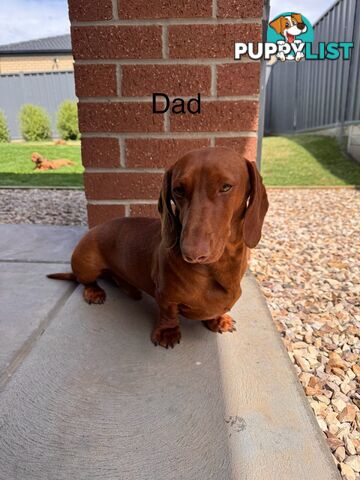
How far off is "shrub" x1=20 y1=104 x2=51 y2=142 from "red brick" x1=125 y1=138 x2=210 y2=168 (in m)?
12.8

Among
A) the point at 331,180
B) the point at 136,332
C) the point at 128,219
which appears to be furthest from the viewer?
the point at 331,180

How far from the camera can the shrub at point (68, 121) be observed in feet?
44.1

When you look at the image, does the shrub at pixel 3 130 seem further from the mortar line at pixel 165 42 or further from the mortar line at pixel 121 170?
the mortar line at pixel 165 42

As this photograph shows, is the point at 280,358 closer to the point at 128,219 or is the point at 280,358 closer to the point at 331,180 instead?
the point at 128,219

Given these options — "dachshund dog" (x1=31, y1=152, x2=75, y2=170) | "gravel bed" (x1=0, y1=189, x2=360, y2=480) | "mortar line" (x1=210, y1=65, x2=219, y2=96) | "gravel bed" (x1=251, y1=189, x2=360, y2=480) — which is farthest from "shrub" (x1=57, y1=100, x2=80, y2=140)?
"mortar line" (x1=210, y1=65, x2=219, y2=96)

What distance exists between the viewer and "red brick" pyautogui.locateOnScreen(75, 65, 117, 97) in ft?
7.79

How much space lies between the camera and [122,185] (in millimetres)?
2584

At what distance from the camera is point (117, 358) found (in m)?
1.73

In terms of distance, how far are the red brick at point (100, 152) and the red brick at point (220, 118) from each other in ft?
1.30

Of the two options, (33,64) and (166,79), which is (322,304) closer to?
(166,79)

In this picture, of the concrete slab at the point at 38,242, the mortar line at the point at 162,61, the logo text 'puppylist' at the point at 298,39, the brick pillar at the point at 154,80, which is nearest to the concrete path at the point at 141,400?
the concrete slab at the point at 38,242

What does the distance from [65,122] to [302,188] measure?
1016 cm

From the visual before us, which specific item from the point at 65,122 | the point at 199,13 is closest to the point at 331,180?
the point at 199,13

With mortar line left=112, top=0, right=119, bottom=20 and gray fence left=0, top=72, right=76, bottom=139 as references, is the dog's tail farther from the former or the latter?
gray fence left=0, top=72, right=76, bottom=139
